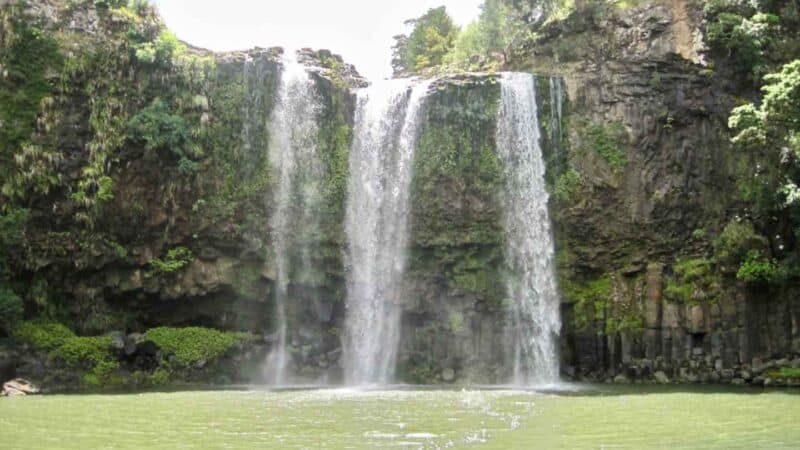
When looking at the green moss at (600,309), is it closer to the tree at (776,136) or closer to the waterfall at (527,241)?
the waterfall at (527,241)

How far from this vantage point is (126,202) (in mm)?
26703

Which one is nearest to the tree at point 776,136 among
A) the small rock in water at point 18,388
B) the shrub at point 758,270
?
the shrub at point 758,270

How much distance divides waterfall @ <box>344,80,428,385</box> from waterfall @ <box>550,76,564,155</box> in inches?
189

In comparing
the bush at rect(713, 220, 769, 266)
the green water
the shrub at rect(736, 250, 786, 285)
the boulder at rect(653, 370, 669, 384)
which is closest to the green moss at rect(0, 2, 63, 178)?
the green water

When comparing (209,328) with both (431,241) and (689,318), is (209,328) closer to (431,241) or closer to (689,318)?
(431,241)

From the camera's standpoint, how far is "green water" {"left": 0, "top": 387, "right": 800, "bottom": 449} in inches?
Answer: 415

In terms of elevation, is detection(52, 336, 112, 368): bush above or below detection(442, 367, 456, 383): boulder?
above

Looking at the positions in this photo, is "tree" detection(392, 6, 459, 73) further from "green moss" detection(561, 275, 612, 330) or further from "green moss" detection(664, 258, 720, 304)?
"green moss" detection(664, 258, 720, 304)

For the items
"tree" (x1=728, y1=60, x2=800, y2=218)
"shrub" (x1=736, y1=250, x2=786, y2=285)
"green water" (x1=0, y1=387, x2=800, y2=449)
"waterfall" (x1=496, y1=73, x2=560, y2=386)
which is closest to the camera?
"green water" (x1=0, y1=387, x2=800, y2=449)

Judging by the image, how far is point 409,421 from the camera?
13.1m

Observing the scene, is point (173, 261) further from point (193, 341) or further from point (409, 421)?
point (409, 421)

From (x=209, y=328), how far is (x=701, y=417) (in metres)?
18.5

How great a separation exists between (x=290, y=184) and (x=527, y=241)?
9.02 metres

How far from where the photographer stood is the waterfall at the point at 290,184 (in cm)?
2791
